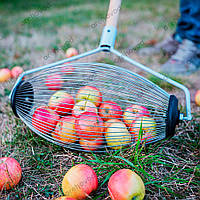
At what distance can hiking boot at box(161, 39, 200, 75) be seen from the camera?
311cm

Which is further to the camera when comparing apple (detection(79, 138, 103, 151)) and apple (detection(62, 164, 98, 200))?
apple (detection(79, 138, 103, 151))

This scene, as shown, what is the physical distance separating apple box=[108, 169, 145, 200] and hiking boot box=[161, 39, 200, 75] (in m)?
2.23

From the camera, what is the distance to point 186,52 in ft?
10.6

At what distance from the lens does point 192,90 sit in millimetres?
2637

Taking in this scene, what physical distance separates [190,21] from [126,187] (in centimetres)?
282

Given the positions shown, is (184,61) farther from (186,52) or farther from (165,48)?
(165,48)

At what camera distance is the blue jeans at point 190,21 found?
120 inches

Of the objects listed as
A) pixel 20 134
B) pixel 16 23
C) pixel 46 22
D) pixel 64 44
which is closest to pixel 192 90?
pixel 20 134

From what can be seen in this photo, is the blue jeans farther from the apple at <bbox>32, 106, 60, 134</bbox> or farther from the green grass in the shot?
the apple at <bbox>32, 106, 60, 134</bbox>

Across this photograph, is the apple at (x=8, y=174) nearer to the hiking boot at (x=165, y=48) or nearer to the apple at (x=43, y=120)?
the apple at (x=43, y=120)

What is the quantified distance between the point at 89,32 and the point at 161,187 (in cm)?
381

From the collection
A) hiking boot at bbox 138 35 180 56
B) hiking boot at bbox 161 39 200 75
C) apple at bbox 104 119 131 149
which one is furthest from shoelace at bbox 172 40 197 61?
apple at bbox 104 119 131 149

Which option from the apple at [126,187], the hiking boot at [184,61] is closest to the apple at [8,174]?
the apple at [126,187]

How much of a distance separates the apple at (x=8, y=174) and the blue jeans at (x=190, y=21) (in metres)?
2.93
